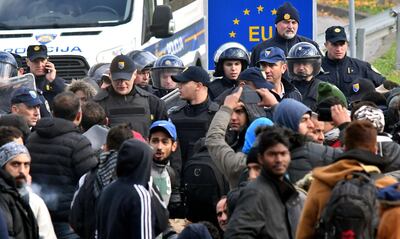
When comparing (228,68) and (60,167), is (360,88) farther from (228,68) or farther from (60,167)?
(60,167)

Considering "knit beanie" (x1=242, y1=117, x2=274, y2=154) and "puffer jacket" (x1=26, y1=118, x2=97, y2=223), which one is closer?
"knit beanie" (x1=242, y1=117, x2=274, y2=154)

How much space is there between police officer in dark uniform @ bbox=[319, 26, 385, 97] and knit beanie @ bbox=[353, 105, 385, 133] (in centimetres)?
495

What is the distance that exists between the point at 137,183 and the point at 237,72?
5.38m

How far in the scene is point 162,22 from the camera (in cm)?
2266

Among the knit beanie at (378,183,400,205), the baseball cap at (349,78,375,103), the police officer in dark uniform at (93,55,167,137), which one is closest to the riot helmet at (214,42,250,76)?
the baseball cap at (349,78,375,103)

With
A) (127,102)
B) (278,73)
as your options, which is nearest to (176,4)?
(278,73)

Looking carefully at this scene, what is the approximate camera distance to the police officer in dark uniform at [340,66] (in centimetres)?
1827

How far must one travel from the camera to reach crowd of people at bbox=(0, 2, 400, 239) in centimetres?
1083

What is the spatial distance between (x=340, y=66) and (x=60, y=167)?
18.2ft

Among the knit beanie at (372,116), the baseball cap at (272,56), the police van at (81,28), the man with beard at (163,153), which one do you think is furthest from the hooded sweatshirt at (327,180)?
the police van at (81,28)

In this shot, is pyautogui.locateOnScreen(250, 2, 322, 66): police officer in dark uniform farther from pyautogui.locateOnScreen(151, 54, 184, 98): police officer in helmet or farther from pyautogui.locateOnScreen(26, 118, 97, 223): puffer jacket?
pyautogui.locateOnScreen(26, 118, 97, 223): puffer jacket

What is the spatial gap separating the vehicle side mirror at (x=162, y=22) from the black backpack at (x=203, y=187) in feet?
27.4

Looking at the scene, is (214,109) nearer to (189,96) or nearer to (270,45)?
(189,96)

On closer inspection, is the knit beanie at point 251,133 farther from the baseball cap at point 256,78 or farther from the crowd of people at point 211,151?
the baseball cap at point 256,78
